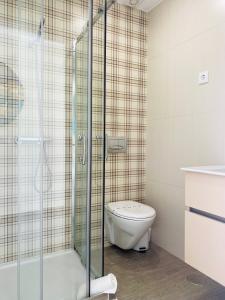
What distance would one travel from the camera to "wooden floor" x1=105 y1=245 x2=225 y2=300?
5.17 ft

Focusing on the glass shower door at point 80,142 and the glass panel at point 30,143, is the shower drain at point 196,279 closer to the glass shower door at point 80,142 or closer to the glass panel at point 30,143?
the glass shower door at point 80,142

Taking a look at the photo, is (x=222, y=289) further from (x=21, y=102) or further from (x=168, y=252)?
(x=21, y=102)

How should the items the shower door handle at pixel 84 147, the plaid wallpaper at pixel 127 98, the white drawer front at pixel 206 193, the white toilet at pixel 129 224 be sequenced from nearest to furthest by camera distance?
1. the white drawer front at pixel 206 193
2. the shower door handle at pixel 84 147
3. the white toilet at pixel 129 224
4. the plaid wallpaper at pixel 127 98

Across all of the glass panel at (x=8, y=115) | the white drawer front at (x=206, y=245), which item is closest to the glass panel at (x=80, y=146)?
the glass panel at (x=8, y=115)

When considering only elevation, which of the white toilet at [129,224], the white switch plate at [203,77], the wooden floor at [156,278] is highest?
the white switch plate at [203,77]

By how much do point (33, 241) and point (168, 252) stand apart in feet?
4.12

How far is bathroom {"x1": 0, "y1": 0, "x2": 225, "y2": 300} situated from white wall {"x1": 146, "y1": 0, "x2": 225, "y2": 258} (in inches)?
0.4

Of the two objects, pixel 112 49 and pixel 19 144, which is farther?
pixel 112 49

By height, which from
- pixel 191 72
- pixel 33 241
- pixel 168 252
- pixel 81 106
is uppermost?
pixel 191 72

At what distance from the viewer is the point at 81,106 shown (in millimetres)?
1734

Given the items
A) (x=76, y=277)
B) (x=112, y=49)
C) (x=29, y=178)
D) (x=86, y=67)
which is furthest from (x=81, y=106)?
(x=76, y=277)

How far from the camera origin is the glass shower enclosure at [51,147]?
1.59 meters

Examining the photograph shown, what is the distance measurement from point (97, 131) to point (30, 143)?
1.60ft

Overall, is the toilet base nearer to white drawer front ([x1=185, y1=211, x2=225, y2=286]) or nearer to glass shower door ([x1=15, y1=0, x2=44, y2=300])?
white drawer front ([x1=185, y1=211, x2=225, y2=286])
